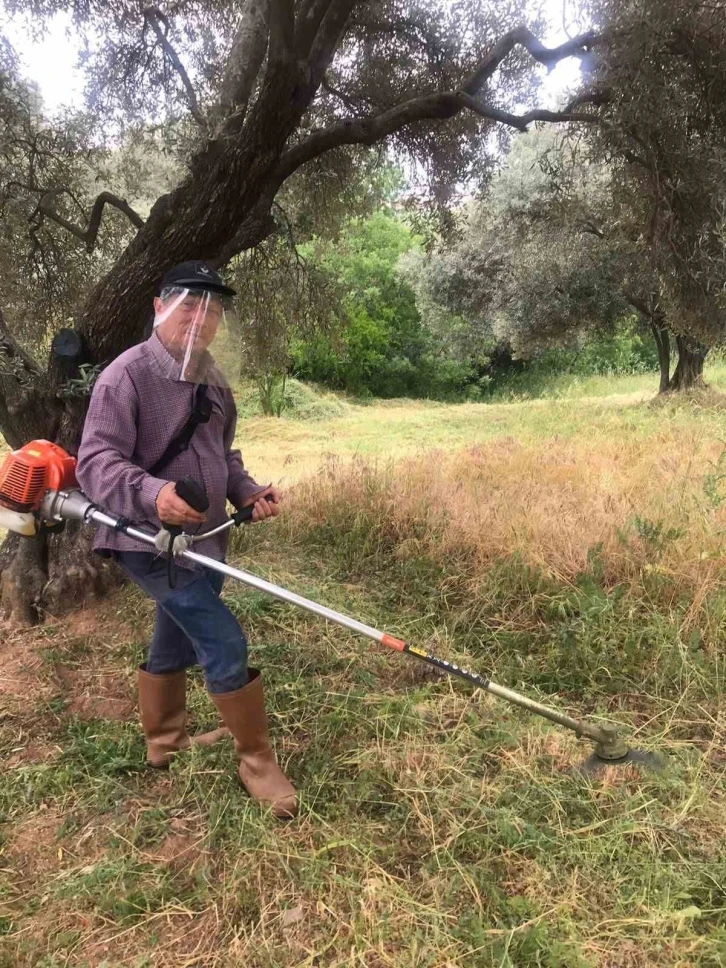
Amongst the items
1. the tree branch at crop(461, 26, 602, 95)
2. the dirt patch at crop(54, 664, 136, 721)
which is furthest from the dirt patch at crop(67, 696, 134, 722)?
the tree branch at crop(461, 26, 602, 95)

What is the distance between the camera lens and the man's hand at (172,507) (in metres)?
2.20

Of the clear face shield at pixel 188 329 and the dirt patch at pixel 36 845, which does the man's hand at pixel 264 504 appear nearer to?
the clear face shield at pixel 188 329

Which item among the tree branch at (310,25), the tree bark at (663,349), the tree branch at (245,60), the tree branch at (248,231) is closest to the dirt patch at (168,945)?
the tree branch at (248,231)

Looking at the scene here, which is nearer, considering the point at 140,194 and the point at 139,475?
the point at 139,475

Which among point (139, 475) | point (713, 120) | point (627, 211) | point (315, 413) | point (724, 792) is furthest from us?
point (315, 413)

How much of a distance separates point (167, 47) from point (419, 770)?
705 cm

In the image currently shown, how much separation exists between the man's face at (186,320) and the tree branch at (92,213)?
110 inches

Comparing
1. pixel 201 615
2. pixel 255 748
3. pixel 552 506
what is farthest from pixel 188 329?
pixel 552 506

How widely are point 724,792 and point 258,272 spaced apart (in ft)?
21.6

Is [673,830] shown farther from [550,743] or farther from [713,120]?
[713,120]

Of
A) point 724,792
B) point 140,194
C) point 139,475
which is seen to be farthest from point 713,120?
point 140,194

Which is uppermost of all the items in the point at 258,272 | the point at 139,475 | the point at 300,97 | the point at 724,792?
the point at 300,97

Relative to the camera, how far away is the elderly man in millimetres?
2295

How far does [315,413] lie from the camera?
61.7ft
